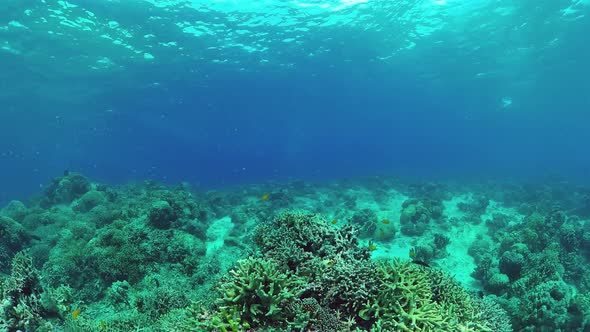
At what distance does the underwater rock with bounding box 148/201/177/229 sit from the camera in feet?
42.0

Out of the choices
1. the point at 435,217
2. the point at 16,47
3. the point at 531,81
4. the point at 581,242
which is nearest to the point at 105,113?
the point at 16,47

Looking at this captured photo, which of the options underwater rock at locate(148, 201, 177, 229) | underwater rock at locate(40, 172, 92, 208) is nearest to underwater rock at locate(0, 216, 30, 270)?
underwater rock at locate(148, 201, 177, 229)

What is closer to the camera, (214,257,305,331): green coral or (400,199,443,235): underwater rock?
(214,257,305,331): green coral

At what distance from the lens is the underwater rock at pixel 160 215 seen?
504 inches

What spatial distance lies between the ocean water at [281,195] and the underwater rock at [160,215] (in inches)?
2.3

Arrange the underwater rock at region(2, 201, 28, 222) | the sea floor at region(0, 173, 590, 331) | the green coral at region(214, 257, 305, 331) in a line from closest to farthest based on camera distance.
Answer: the green coral at region(214, 257, 305, 331), the sea floor at region(0, 173, 590, 331), the underwater rock at region(2, 201, 28, 222)

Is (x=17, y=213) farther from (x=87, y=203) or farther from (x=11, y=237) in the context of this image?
(x=11, y=237)

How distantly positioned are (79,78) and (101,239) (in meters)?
35.5

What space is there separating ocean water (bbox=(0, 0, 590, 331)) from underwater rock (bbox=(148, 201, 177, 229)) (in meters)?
0.06

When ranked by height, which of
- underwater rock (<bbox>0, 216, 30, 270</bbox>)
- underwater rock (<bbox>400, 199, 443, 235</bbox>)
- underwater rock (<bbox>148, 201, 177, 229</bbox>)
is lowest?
underwater rock (<bbox>400, 199, 443, 235</bbox>)

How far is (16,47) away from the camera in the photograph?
1156 inches

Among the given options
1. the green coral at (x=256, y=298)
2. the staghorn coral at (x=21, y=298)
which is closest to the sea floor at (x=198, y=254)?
the staghorn coral at (x=21, y=298)

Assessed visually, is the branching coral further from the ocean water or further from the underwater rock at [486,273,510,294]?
the underwater rock at [486,273,510,294]

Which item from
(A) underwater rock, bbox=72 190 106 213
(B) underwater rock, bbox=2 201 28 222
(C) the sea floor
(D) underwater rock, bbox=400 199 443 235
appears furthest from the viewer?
(A) underwater rock, bbox=72 190 106 213
